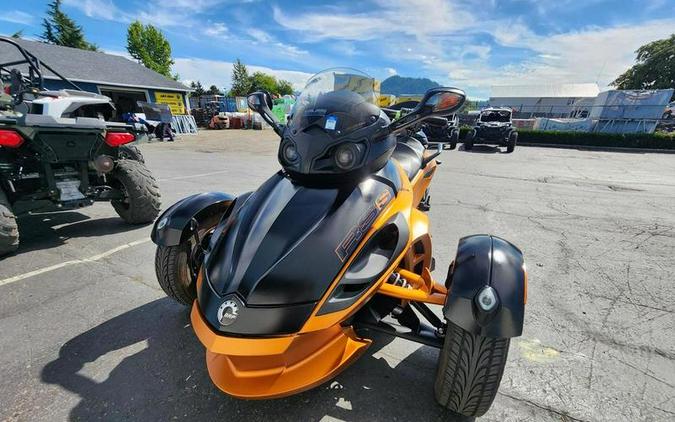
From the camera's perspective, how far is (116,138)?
377 cm

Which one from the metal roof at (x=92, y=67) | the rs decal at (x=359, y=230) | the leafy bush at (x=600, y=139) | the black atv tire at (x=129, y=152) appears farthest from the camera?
the metal roof at (x=92, y=67)

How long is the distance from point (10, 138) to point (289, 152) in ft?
10.4

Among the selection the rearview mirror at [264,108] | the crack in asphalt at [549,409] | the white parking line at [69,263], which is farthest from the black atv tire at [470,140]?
the crack in asphalt at [549,409]

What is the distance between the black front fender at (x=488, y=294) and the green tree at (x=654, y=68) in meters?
61.7

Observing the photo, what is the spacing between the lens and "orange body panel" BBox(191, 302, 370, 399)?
1247mm

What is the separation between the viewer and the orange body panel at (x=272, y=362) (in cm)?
125

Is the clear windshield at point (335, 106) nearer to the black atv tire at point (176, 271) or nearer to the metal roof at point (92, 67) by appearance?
the black atv tire at point (176, 271)

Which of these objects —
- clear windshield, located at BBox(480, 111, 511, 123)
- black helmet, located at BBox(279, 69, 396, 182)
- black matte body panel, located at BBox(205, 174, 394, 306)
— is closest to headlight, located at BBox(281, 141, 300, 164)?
black helmet, located at BBox(279, 69, 396, 182)

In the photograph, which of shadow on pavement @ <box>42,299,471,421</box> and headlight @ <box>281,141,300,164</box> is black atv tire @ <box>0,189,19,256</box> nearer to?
shadow on pavement @ <box>42,299,471,421</box>

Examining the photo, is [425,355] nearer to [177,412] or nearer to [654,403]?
[654,403]

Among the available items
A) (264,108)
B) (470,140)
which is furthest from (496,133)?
(264,108)

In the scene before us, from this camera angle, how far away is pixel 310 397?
171 cm

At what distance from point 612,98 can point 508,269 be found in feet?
80.5

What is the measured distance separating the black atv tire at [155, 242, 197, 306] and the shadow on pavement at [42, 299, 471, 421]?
0.96 ft
